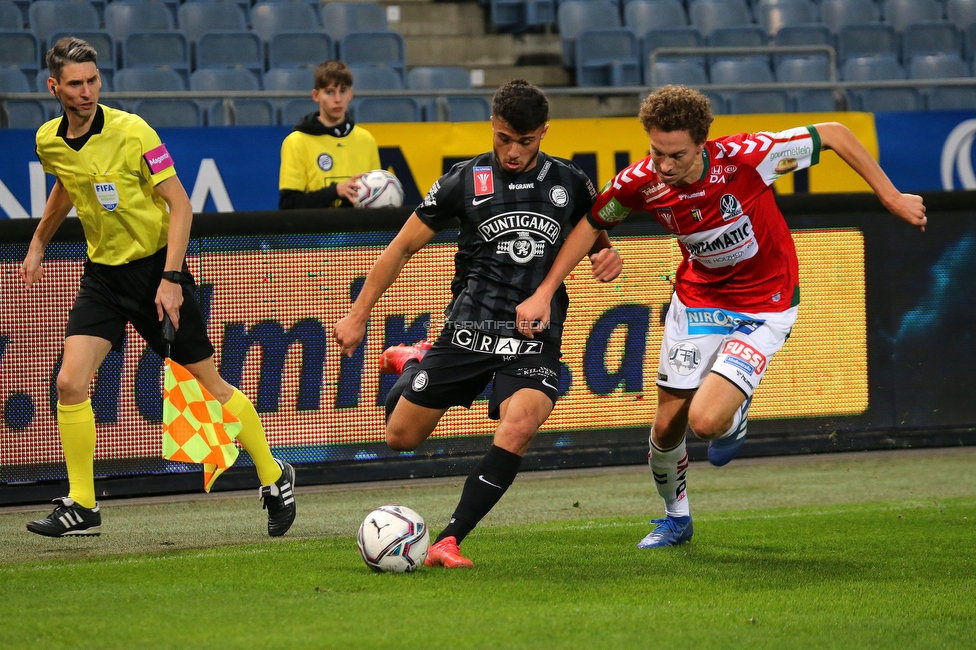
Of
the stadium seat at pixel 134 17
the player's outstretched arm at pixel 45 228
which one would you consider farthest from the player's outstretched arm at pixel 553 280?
the stadium seat at pixel 134 17

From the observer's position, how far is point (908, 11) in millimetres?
15719

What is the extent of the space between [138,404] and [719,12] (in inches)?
384

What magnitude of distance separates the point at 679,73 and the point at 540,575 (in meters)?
9.26

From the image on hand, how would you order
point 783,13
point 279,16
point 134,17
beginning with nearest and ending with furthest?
point 134,17 → point 279,16 → point 783,13

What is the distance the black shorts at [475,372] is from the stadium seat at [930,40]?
10.9 meters

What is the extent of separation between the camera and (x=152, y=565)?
5.66 metres

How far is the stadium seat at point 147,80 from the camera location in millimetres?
12203

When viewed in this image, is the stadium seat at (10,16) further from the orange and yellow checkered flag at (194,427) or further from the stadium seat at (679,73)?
the orange and yellow checkered flag at (194,427)

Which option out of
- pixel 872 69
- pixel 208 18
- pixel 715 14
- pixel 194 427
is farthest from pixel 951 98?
pixel 194 427

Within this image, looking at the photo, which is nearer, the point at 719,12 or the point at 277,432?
the point at 277,432

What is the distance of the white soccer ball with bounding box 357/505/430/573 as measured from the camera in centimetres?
523

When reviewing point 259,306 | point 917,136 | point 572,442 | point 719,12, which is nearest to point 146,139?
point 259,306

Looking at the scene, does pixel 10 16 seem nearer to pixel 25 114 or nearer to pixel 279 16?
pixel 25 114

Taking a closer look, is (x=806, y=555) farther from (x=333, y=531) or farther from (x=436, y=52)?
(x=436, y=52)
